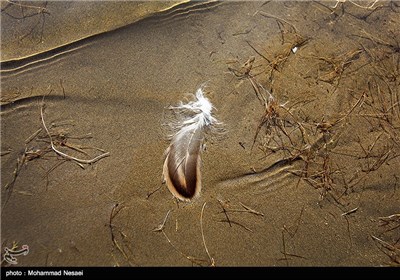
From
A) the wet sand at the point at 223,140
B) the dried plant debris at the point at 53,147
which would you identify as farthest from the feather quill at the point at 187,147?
the dried plant debris at the point at 53,147

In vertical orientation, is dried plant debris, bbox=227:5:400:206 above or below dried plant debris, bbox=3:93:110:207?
above

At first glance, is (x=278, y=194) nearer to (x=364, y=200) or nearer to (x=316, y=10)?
(x=364, y=200)

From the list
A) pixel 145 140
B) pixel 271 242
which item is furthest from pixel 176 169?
pixel 271 242

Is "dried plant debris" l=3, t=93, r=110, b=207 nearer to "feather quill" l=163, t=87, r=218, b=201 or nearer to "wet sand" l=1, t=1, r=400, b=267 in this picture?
"wet sand" l=1, t=1, r=400, b=267

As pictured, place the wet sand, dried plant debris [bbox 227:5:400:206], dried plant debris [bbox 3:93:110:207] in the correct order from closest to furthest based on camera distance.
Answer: the wet sand < dried plant debris [bbox 3:93:110:207] < dried plant debris [bbox 227:5:400:206]

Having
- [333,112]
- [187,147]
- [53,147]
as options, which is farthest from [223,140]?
[53,147]

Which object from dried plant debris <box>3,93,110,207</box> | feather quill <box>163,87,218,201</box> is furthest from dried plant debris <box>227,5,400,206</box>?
dried plant debris <box>3,93,110,207</box>

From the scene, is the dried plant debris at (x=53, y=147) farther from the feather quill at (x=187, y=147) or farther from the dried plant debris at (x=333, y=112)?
the dried plant debris at (x=333, y=112)

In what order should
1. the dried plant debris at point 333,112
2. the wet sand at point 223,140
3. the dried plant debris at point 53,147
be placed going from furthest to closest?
the dried plant debris at point 333,112 < the dried plant debris at point 53,147 < the wet sand at point 223,140
